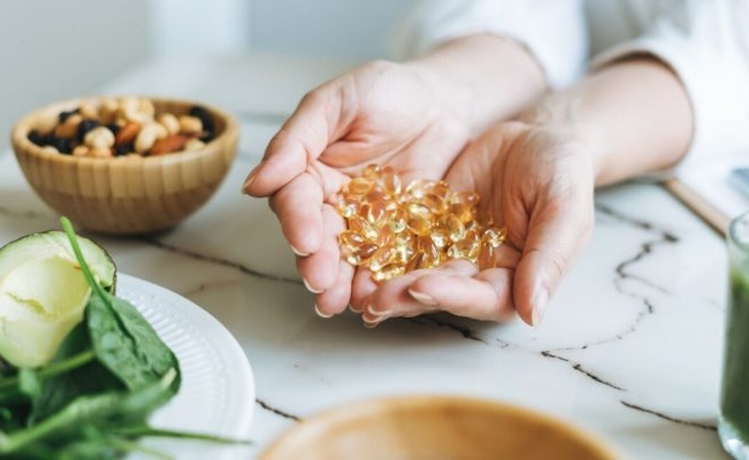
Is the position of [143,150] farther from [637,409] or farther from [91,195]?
[637,409]

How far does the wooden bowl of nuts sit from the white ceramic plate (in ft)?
0.41

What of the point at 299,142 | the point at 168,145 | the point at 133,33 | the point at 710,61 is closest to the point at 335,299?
the point at 299,142

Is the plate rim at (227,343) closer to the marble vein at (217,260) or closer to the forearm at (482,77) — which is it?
the marble vein at (217,260)

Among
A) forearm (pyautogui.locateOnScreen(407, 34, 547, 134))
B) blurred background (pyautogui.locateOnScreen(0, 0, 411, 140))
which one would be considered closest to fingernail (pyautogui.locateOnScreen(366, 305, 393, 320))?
forearm (pyautogui.locateOnScreen(407, 34, 547, 134))

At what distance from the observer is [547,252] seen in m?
0.66

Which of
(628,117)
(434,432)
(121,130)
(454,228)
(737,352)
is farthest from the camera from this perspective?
(628,117)

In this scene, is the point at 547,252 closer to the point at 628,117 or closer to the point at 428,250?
the point at 428,250

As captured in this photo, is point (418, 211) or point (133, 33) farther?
point (133, 33)

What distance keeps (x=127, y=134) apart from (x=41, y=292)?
259 millimetres

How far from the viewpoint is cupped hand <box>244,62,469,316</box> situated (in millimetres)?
675

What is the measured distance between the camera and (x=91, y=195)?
2.59ft

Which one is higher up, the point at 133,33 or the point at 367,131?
the point at 367,131

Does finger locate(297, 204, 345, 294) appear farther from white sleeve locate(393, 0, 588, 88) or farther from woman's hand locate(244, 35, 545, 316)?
white sleeve locate(393, 0, 588, 88)

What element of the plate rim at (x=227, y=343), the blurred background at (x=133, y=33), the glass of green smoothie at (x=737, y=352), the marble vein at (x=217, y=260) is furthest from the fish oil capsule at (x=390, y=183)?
the blurred background at (x=133, y=33)
